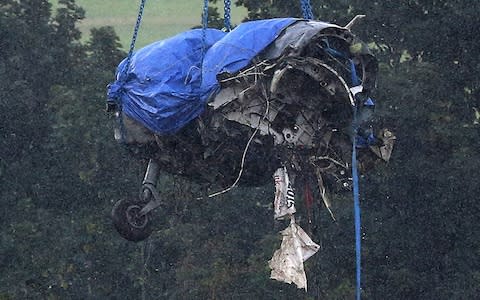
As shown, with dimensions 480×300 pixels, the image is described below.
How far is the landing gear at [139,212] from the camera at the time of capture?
475 inches

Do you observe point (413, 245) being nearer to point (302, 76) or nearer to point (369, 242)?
point (369, 242)

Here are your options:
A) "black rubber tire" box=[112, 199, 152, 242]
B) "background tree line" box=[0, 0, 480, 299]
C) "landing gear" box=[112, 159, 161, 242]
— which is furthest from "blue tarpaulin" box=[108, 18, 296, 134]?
"background tree line" box=[0, 0, 480, 299]

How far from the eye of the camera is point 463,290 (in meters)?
A: 23.4

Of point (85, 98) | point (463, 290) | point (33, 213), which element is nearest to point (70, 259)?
point (33, 213)

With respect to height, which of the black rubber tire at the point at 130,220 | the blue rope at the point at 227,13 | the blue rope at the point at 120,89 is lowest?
the black rubber tire at the point at 130,220

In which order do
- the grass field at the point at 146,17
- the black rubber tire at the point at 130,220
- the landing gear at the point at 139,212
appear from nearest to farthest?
1. the landing gear at the point at 139,212
2. the black rubber tire at the point at 130,220
3. the grass field at the point at 146,17

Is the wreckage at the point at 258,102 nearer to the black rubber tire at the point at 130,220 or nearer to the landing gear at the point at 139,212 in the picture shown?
the landing gear at the point at 139,212

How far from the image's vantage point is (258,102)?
414 inches

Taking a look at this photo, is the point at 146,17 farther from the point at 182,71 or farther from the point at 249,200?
the point at 182,71

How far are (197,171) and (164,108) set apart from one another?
0.87 metres

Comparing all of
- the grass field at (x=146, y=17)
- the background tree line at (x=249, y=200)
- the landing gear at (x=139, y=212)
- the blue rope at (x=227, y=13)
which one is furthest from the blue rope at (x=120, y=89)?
the grass field at (x=146, y=17)

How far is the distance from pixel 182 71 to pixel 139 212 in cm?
188

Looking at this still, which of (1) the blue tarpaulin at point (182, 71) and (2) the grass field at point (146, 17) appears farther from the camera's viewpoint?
(2) the grass field at point (146, 17)

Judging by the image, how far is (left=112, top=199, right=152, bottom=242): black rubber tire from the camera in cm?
1220
